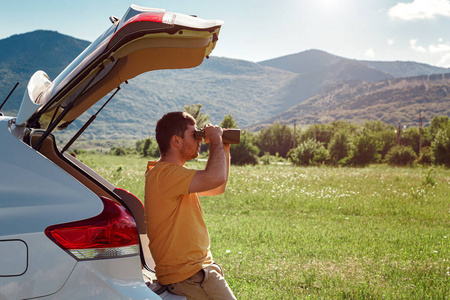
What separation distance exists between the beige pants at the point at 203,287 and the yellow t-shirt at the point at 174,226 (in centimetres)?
4

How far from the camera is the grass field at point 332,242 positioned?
549 cm

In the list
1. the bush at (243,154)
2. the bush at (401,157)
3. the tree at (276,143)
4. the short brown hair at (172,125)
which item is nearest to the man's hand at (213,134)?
the short brown hair at (172,125)

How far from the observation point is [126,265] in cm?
218

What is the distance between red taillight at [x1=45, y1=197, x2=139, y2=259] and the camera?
2072 mm

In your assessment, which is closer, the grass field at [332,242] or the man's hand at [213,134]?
the man's hand at [213,134]

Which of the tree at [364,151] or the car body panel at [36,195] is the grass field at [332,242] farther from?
the tree at [364,151]

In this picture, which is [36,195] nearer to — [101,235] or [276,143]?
[101,235]

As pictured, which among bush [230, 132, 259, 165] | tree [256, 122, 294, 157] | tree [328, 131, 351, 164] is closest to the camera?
bush [230, 132, 259, 165]

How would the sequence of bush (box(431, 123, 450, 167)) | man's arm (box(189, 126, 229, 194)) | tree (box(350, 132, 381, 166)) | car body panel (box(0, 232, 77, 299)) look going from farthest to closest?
tree (box(350, 132, 381, 166)) → bush (box(431, 123, 450, 167)) → man's arm (box(189, 126, 229, 194)) → car body panel (box(0, 232, 77, 299))

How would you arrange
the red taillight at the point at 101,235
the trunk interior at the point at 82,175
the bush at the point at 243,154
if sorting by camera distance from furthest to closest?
1. the bush at the point at 243,154
2. the trunk interior at the point at 82,175
3. the red taillight at the point at 101,235

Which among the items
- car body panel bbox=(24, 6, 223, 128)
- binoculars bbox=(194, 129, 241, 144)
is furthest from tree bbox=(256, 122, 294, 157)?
car body panel bbox=(24, 6, 223, 128)

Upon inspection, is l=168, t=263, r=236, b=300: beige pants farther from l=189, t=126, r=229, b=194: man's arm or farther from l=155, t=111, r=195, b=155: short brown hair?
l=155, t=111, r=195, b=155: short brown hair

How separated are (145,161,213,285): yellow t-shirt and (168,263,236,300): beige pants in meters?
0.04

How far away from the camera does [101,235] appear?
7.02 feet
